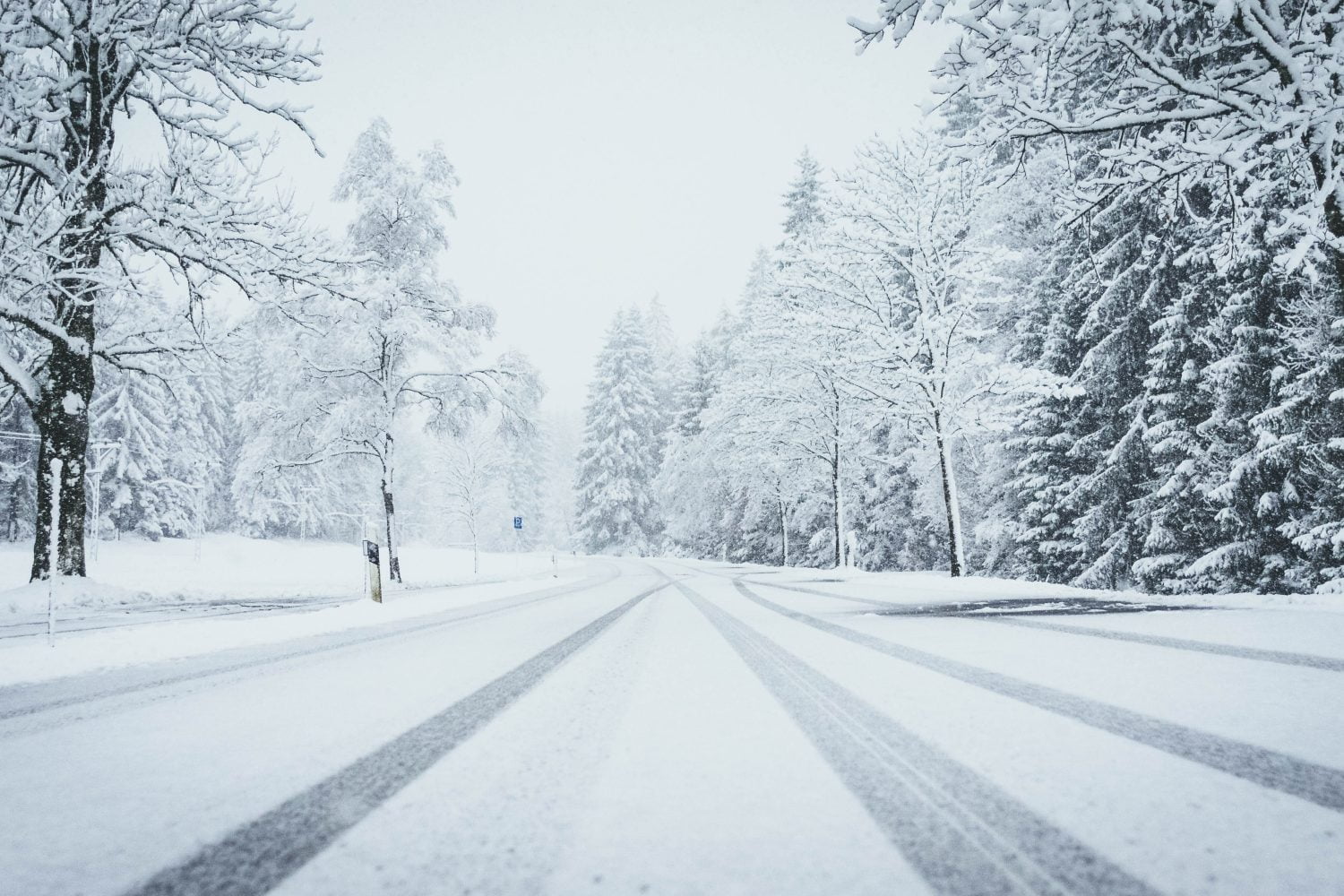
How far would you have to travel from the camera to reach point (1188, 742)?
1.95 m

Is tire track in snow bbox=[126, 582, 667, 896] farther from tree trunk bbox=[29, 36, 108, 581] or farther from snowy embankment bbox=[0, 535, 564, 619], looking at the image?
tree trunk bbox=[29, 36, 108, 581]

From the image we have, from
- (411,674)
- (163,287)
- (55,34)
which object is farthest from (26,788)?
(163,287)

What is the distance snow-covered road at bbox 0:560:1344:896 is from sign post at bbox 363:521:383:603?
21.6 ft

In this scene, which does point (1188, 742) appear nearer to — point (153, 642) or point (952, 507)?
point (153, 642)

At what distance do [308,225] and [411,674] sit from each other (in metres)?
10.9

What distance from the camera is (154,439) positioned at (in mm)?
39125

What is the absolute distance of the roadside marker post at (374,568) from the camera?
1027 cm

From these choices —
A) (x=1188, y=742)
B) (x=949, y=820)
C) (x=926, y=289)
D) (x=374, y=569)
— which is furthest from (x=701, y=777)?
(x=926, y=289)

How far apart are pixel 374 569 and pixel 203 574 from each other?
1804cm

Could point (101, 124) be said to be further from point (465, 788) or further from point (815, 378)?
point (815, 378)

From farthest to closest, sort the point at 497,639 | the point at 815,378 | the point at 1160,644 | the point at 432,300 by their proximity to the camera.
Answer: the point at 815,378, the point at 432,300, the point at 497,639, the point at 1160,644

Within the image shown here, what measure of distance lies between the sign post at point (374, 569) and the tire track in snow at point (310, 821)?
8.54 m

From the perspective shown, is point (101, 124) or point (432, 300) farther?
point (432, 300)

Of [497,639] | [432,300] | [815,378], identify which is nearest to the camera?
[497,639]
